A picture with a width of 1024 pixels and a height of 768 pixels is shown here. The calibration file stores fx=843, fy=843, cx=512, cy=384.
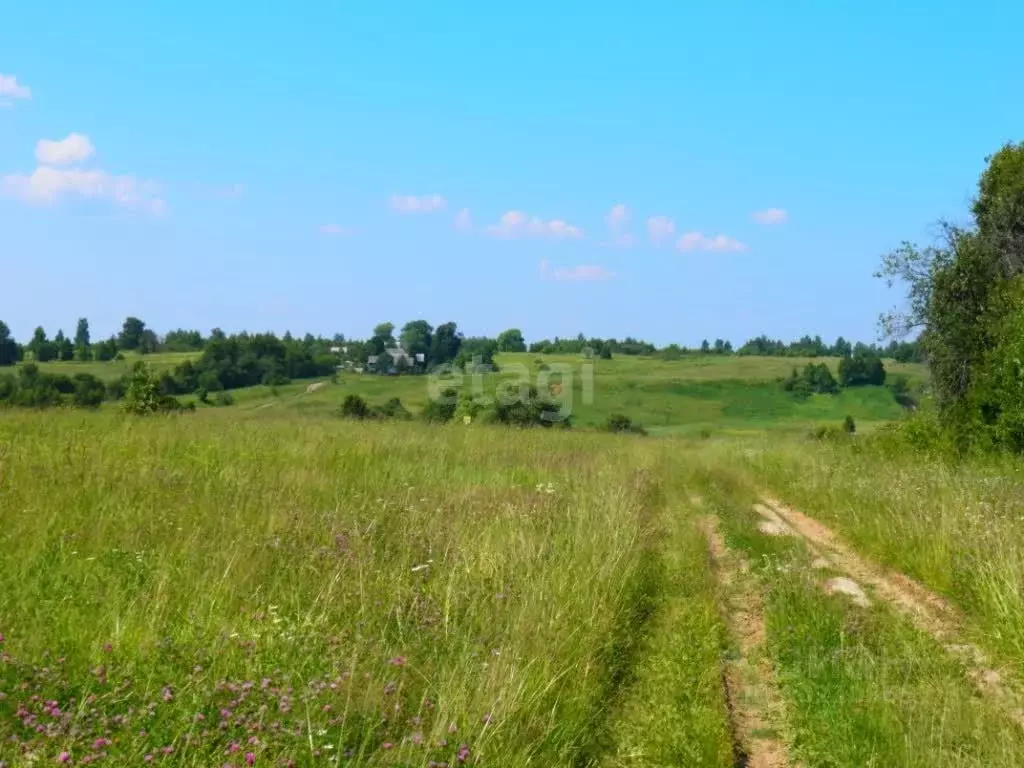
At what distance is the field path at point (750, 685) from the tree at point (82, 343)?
81.2m

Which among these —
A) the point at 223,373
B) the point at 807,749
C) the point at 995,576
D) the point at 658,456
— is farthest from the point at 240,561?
the point at 223,373

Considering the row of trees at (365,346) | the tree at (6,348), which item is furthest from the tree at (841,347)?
the tree at (6,348)

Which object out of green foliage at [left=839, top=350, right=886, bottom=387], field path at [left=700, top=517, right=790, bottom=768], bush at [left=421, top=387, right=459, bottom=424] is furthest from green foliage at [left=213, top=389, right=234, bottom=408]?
green foliage at [left=839, top=350, right=886, bottom=387]

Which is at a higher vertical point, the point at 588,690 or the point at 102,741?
the point at 102,741

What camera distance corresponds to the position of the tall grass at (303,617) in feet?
12.2

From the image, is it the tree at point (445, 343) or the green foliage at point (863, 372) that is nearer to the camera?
the green foliage at point (863, 372)

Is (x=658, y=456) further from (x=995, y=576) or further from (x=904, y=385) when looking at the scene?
(x=904, y=385)

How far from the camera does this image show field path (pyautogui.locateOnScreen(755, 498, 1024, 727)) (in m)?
5.52

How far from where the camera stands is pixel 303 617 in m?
5.36

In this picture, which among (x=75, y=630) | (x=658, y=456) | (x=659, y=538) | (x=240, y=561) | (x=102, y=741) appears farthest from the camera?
(x=658, y=456)

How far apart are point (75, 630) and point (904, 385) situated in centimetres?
6558

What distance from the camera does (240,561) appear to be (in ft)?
19.8
